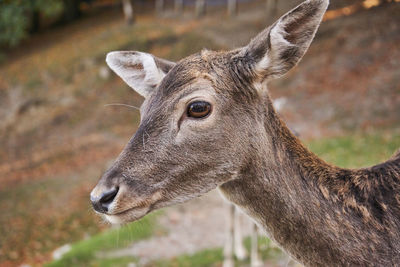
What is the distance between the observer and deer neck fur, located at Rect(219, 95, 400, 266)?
100 inches

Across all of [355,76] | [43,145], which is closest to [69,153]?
[43,145]

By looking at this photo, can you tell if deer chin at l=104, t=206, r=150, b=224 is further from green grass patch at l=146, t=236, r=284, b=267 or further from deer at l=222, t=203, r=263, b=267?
green grass patch at l=146, t=236, r=284, b=267

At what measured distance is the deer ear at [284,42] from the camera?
2508mm

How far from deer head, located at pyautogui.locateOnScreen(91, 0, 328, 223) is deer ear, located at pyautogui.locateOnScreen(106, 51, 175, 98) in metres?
0.41

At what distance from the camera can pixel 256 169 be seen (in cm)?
266

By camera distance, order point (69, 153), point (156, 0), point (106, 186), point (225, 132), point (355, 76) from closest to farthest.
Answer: point (106, 186)
point (225, 132)
point (355, 76)
point (69, 153)
point (156, 0)

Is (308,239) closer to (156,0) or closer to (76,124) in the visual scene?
(76,124)

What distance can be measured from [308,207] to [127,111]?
16.5m

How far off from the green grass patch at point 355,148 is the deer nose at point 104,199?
852 centimetres

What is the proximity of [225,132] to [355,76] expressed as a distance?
46.4ft

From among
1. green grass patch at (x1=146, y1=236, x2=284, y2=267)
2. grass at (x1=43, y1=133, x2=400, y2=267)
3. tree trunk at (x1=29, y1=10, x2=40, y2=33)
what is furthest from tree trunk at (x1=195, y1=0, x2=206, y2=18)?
green grass patch at (x1=146, y1=236, x2=284, y2=267)

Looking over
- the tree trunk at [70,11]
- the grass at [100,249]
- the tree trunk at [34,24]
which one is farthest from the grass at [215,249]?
the tree trunk at [34,24]

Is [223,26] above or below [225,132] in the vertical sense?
below

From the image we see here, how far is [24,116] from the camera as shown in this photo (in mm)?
19000
